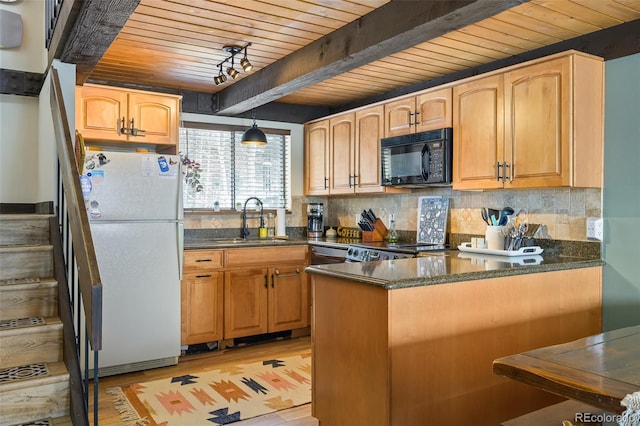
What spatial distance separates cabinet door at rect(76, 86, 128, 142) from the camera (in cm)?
393

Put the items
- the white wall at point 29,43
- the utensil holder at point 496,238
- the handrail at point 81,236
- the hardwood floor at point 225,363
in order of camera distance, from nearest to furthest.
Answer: the handrail at point 81,236
the hardwood floor at point 225,363
the utensil holder at point 496,238
the white wall at point 29,43

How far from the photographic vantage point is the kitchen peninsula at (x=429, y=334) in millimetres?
2160

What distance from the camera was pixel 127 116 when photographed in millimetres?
4121

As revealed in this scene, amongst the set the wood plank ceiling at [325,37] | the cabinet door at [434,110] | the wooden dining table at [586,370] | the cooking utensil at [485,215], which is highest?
the wood plank ceiling at [325,37]

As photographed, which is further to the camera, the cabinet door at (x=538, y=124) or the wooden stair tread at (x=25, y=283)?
the cabinet door at (x=538, y=124)

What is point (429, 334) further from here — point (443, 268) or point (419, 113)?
point (419, 113)

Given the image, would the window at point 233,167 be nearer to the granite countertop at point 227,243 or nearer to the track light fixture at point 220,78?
the granite countertop at point 227,243

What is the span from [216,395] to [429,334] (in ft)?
5.50

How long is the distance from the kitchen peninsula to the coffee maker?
2487 millimetres

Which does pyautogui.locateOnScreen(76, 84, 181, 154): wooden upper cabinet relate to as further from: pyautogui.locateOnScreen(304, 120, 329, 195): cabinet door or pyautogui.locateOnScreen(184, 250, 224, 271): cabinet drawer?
pyautogui.locateOnScreen(304, 120, 329, 195): cabinet door

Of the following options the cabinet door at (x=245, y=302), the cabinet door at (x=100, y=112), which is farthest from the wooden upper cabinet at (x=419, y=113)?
the cabinet door at (x=100, y=112)

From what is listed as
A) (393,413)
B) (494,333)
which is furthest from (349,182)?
(393,413)

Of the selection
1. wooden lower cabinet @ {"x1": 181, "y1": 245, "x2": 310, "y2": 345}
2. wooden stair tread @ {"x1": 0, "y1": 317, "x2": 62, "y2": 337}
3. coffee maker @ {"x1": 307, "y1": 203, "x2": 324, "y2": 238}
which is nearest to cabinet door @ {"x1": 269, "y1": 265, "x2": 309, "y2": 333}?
wooden lower cabinet @ {"x1": 181, "y1": 245, "x2": 310, "y2": 345}

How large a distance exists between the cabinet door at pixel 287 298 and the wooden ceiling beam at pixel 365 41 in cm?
154
